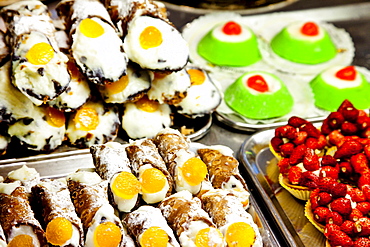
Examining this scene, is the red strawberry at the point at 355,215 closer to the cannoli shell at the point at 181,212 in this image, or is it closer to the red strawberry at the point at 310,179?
the red strawberry at the point at 310,179

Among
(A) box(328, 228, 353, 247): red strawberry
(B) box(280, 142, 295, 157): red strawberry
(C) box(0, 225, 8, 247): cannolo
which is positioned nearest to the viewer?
(C) box(0, 225, 8, 247): cannolo

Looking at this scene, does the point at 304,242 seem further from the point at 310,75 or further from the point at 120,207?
the point at 310,75

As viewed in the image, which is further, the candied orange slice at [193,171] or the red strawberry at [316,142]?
the red strawberry at [316,142]

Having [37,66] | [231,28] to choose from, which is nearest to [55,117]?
[37,66]

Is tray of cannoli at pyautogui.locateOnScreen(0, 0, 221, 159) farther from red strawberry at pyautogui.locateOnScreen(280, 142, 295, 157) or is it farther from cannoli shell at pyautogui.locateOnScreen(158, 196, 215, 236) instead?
cannoli shell at pyautogui.locateOnScreen(158, 196, 215, 236)

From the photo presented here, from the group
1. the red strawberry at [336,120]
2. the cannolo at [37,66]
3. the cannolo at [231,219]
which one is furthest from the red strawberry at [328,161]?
the cannolo at [37,66]

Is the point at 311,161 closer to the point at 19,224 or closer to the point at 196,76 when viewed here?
the point at 196,76

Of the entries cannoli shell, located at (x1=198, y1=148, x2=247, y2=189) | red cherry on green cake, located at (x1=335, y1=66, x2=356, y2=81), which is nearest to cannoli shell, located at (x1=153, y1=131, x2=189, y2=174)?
cannoli shell, located at (x1=198, y1=148, x2=247, y2=189)
